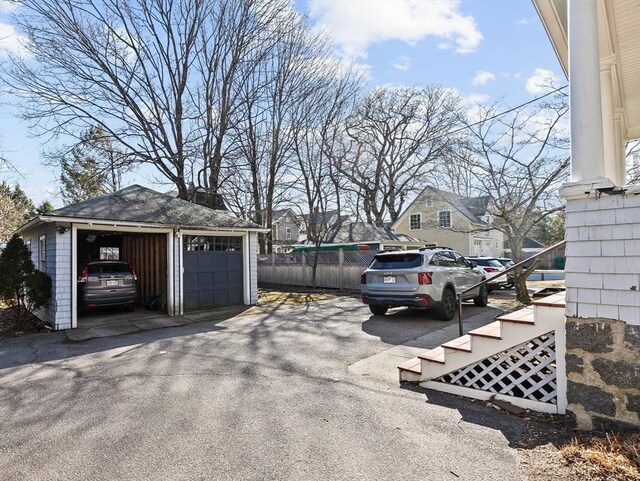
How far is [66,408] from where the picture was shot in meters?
3.91

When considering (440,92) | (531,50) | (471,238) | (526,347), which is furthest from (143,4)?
(471,238)

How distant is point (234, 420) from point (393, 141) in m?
27.3

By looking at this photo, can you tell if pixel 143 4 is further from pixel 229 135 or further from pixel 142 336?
pixel 142 336

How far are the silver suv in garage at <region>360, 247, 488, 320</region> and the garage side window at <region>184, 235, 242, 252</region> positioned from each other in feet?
14.8

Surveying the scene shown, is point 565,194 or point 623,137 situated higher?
point 623,137

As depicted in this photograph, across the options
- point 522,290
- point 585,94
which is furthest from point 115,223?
point 522,290

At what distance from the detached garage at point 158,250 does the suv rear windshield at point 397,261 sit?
424 centimetres

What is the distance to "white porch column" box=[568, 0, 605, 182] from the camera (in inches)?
Answer: 133

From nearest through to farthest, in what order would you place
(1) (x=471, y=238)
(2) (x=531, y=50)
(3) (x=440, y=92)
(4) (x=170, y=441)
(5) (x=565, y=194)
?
(4) (x=170, y=441), (5) (x=565, y=194), (2) (x=531, y=50), (3) (x=440, y=92), (1) (x=471, y=238)

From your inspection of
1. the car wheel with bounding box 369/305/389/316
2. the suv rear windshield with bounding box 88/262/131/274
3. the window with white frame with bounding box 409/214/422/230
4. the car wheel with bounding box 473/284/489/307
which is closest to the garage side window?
the suv rear windshield with bounding box 88/262/131/274

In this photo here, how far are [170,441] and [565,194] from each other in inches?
161

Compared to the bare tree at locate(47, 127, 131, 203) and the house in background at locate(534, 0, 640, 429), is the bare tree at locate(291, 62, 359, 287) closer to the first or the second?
the bare tree at locate(47, 127, 131, 203)

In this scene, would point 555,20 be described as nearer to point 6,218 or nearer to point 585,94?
point 585,94

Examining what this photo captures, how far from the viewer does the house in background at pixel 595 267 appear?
10.2 ft
